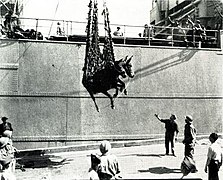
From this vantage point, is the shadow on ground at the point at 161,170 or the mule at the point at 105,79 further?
the mule at the point at 105,79

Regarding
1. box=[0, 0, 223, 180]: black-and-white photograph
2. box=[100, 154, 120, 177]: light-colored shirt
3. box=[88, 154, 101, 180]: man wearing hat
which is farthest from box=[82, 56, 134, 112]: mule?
box=[88, 154, 101, 180]: man wearing hat

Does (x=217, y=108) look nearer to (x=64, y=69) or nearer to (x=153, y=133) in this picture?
(x=153, y=133)

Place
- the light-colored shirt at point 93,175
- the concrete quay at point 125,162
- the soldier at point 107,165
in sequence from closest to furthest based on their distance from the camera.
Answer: the light-colored shirt at point 93,175, the soldier at point 107,165, the concrete quay at point 125,162

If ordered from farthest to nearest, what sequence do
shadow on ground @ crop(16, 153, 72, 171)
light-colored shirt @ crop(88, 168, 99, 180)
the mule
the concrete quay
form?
the mule → shadow on ground @ crop(16, 153, 72, 171) → the concrete quay → light-colored shirt @ crop(88, 168, 99, 180)

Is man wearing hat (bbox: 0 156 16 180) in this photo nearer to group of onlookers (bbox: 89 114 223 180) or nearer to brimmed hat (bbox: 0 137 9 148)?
brimmed hat (bbox: 0 137 9 148)

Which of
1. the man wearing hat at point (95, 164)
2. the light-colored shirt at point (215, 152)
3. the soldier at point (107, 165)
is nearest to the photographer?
the man wearing hat at point (95, 164)

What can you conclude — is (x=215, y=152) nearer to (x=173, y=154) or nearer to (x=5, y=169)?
(x=5, y=169)

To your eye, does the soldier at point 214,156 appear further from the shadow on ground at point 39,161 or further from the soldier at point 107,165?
the shadow on ground at point 39,161

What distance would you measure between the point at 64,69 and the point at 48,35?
1694mm

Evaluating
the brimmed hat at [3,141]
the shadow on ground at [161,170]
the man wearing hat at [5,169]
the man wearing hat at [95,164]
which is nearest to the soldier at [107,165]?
the man wearing hat at [95,164]

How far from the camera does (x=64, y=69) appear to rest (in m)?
14.2

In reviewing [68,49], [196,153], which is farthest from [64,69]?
[196,153]

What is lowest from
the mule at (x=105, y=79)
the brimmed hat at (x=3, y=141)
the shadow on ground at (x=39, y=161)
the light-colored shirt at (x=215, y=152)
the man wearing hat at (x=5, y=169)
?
the shadow on ground at (x=39, y=161)

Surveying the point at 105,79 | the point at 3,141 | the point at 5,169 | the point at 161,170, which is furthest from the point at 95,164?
the point at 105,79
